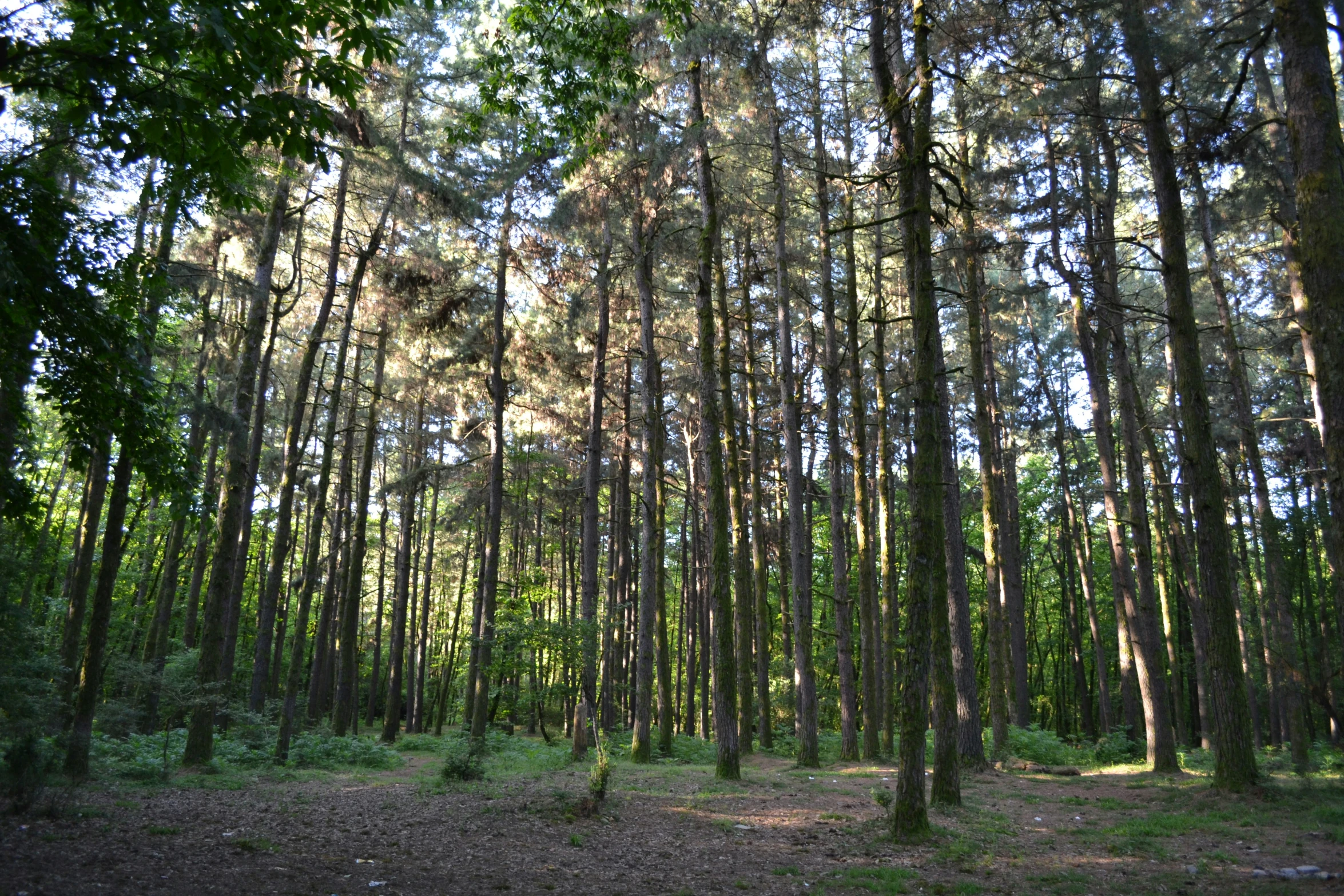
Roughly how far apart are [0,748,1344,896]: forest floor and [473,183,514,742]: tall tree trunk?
4.80 metres

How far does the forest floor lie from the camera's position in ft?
18.6

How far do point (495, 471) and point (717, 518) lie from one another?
8005mm

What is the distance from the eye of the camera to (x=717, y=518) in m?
11.7

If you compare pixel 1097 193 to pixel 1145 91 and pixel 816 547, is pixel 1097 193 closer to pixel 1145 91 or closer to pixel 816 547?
pixel 1145 91

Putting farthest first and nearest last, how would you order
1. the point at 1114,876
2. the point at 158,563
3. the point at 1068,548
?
the point at 1068,548
the point at 158,563
the point at 1114,876

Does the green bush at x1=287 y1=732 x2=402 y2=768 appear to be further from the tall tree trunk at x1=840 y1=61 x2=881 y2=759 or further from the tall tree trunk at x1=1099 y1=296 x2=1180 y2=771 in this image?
the tall tree trunk at x1=1099 y1=296 x2=1180 y2=771

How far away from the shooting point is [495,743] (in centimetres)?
1914

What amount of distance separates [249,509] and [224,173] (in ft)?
61.1

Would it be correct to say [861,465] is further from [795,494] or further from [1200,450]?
[1200,450]

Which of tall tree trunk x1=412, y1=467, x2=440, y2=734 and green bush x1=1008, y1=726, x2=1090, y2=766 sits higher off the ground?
tall tree trunk x1=412, y1=467, x2=440, y2=734

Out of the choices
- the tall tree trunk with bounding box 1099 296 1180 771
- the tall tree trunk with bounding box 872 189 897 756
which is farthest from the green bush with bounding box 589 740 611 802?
the tall tree trunk with bounding box 1099 296 1180 771

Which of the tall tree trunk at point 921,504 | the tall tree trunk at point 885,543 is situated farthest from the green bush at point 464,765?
the tall tree trunk at point 885,543

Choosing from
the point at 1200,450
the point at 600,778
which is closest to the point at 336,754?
the point at 600,778

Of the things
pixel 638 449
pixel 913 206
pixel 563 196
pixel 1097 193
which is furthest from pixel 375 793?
pixel 1097 193
